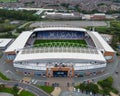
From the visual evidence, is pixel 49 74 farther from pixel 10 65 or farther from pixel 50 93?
pixel 10 65

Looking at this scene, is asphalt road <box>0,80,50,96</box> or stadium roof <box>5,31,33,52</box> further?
stadium roof <box>5,31,33,52</box>

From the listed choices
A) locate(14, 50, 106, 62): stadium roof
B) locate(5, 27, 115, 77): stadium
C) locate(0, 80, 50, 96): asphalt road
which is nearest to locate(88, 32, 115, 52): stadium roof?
locate(5, 27, 115, 77): stadium

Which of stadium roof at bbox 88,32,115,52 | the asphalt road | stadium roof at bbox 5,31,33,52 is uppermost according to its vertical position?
stadium roof at bbox 5,31,33,52

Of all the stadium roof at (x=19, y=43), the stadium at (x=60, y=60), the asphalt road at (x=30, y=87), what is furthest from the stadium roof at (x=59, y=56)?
the asphalt road at (x=30, y=87)

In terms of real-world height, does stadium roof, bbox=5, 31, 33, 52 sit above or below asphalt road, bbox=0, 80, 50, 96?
above

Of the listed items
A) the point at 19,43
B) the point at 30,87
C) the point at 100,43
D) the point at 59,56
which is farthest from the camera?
the point at 100,43

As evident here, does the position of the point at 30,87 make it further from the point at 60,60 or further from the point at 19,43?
the point at 19,43

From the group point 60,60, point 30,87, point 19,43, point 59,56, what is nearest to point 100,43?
point 59,56

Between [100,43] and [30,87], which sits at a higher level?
[100,43]

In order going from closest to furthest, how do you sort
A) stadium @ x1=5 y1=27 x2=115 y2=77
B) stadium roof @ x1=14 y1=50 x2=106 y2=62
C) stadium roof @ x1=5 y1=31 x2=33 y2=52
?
1. stadium @ x1=5 y1=27 x2=115 y2=77
2. stadium roof @ x1=14 y1=50 x2=106 y2=62
3. stadium roof @ x1=5 y1=31 x2=33 y2=52

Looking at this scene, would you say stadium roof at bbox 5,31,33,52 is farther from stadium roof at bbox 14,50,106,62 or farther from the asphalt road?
the asphalt road

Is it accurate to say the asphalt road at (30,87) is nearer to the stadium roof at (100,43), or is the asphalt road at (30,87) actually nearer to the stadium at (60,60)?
A: the stadium at (60,60)
